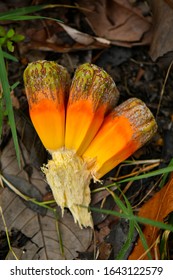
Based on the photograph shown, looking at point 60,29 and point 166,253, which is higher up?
point 60,29

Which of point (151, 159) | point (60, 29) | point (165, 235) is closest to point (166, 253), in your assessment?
point (165, 235)

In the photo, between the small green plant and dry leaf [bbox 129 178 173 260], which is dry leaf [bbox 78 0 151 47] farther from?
dry leaf [bbox 129 178 173 260]

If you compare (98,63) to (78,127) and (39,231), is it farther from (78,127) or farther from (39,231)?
(39,231)

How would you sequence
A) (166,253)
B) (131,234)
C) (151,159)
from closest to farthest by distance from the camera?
(131,234), (166,253), (151,159)

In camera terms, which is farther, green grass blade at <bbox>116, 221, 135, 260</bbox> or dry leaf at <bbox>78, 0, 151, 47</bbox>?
dry leaf at <bbox>78, 0, 151, 47</bbox>

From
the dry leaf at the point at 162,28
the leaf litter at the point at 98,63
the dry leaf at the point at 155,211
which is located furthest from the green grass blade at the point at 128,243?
the dry leaf at the point at 162,28

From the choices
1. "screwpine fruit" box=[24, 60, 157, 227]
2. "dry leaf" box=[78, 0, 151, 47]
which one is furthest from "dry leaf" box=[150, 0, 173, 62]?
"screwpine fruit" box=[24, 60, 157, 227]

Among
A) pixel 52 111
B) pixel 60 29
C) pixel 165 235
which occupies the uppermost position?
pixel 60 29
